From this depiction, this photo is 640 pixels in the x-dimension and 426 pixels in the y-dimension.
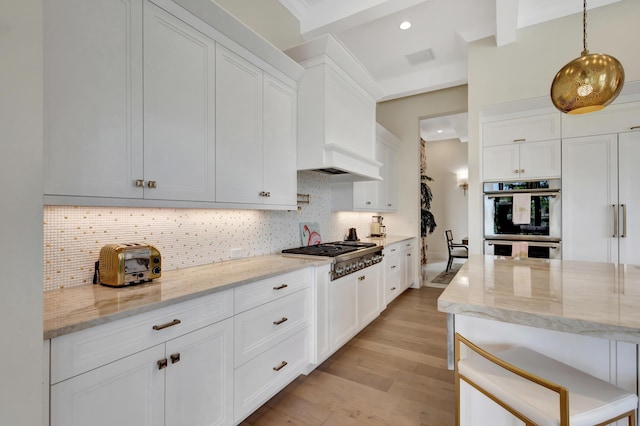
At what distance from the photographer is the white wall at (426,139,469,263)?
7.84 metres

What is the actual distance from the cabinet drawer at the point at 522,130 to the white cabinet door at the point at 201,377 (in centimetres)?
352

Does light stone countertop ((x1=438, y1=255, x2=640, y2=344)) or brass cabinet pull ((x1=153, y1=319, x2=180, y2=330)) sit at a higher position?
light stone countertop ((x1=438, y1=255, x2=640, y2=344))

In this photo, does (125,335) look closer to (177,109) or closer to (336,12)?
(177,109)

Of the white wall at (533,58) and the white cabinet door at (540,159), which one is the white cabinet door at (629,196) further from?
the white wall at (533,58)

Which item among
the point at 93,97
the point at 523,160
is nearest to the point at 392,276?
the point at 523,160

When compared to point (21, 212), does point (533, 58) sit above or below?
above

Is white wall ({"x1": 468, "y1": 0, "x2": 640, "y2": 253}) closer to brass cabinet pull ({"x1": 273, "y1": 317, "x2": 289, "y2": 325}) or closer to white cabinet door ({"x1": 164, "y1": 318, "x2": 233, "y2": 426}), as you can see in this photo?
brass cabinet pull ({"x1": 273, "y1": 317, "x2": 289, "y2": 325})

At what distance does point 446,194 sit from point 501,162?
4.90 metres

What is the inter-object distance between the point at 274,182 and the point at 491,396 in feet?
6.19

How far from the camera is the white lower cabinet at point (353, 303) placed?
251 centimetres

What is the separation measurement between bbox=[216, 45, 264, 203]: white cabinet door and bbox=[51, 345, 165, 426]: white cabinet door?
1004mm

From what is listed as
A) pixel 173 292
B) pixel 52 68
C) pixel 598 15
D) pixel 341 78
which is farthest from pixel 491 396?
pixel 598 15

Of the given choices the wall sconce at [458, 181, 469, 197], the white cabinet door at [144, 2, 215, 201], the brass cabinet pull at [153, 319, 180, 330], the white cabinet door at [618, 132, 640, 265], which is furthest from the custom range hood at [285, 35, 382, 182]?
the wall sconce at [458, 181, 469, 197]

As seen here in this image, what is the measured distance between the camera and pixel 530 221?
10.5 feet
